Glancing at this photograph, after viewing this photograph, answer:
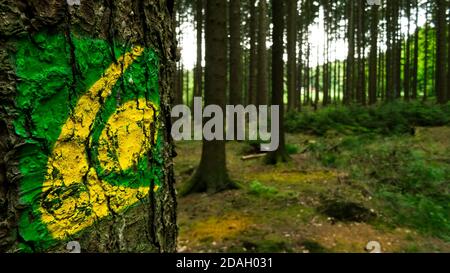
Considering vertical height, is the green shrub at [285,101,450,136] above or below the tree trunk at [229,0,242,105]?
below

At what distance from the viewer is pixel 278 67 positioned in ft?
31.8

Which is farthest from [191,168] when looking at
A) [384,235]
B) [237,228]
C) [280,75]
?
[384,235]

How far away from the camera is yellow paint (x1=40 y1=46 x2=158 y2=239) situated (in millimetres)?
877

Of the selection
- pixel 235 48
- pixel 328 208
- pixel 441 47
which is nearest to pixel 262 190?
pixel 328 208

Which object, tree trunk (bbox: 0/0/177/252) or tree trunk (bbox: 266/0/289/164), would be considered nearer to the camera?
tree trunk (bbox: 0/0/177/252)

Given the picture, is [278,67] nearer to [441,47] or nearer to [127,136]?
[127,136]

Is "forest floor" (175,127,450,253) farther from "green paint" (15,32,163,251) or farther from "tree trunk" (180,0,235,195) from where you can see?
"green paint" (15,32,163,251)

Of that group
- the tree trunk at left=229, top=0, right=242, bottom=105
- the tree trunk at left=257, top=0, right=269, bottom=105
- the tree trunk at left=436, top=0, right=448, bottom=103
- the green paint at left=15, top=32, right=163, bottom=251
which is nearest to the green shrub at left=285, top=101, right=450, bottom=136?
the tree trunk at left=436, top=0, right=448, bottom=103

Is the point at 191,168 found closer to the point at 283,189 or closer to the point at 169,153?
the point at 283,189

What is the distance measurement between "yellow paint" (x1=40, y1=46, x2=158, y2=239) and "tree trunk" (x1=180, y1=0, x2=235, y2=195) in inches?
253

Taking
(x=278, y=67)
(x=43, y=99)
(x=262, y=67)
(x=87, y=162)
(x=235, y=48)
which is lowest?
(x=87, y=162)

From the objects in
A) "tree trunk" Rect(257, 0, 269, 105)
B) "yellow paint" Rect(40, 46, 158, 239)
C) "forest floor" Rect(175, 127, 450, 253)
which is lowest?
"forest floor" Rect(175, 127, 450, 253)

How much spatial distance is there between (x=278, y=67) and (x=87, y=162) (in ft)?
29.9

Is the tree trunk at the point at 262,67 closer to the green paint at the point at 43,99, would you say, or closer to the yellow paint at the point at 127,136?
the yellow paint at the point at 127,136
